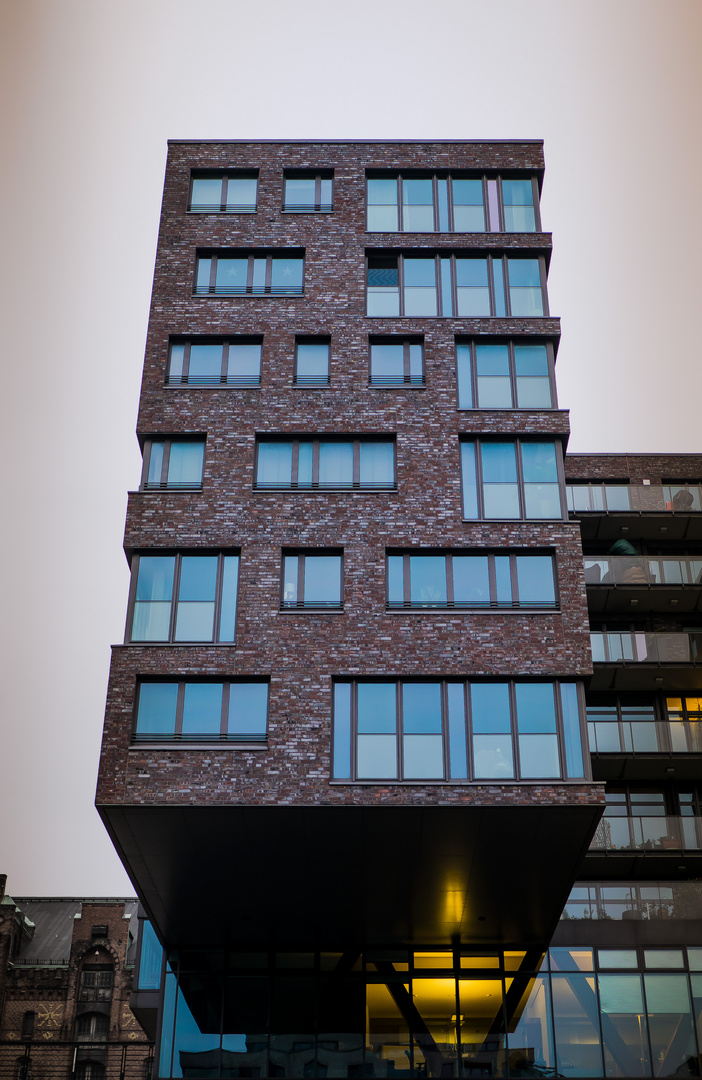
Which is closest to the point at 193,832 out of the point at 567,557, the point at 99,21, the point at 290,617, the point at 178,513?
the point at 290,617

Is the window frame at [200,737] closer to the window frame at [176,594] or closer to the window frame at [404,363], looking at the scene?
the window frame at [176,594]

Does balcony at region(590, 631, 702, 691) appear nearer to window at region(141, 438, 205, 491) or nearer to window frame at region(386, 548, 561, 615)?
window frame at region(386, 548, 561, 615)

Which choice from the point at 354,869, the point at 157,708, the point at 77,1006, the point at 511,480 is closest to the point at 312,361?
the point at 511,480

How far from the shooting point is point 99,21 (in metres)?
173

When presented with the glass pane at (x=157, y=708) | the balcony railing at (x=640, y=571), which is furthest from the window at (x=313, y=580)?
the balcony railing at (x=640, y=571)

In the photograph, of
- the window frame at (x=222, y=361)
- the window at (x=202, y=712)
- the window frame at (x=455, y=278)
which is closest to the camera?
the window at (x=202, y=712)

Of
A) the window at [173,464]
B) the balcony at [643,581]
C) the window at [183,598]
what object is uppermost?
the balcony at [643,581]

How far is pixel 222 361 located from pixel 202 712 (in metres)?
9.37

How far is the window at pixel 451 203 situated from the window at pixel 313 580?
9873 mm

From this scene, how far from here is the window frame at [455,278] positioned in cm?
2848

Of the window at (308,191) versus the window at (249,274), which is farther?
the window at (308,191)

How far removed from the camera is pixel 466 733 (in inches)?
931

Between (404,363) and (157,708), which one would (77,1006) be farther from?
(404,363)

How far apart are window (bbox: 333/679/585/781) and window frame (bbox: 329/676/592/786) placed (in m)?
0.02
